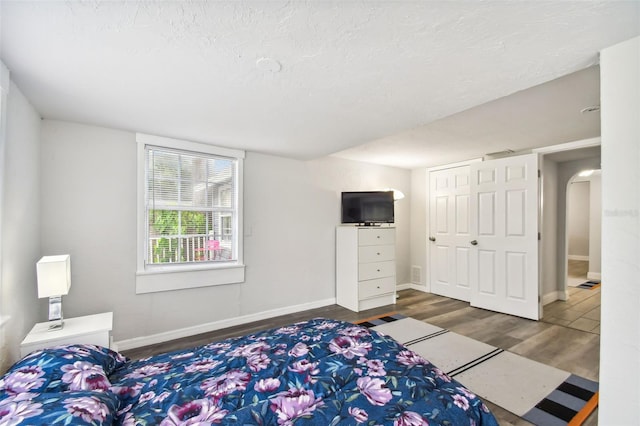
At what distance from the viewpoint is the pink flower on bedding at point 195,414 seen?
1.05 meters

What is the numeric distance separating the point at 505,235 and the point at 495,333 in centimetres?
138

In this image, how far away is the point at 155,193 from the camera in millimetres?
2961

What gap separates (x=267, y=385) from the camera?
51.2 inches

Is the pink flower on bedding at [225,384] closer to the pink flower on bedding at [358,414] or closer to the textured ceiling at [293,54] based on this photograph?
the pink flower on bedding at [358,414]

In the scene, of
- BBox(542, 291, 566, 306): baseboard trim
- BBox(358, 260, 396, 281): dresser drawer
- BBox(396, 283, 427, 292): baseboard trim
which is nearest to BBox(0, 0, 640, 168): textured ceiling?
BBox(358, 260, 396, 281): dresser drawer

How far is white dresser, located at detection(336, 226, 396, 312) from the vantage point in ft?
13.0

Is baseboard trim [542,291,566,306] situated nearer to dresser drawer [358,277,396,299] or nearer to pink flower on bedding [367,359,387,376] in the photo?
dresser drawer [358,277,396,299]

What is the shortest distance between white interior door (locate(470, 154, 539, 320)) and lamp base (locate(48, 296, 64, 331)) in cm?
466

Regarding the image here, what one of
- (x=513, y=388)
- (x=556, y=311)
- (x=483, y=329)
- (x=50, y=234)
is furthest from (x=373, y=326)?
(x=50, y=234)

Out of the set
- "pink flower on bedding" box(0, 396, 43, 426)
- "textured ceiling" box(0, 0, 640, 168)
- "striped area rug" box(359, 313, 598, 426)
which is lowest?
"striped area rug" box(359, 313, 598, 426)

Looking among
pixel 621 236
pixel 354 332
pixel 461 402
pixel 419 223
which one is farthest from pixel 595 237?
pixel 461 402

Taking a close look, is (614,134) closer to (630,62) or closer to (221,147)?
(630,62)

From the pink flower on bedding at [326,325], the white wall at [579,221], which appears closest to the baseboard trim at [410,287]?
the pink flower on bedding at [326,325]

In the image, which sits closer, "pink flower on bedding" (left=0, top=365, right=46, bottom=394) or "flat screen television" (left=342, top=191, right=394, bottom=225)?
"pink flower on bedding" (left=0, top=365, right=46, bottom=394)
